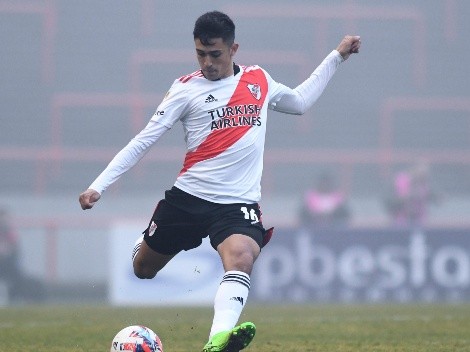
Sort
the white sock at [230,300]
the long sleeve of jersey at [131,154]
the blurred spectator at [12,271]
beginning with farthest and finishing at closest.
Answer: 1. the blurred spectator at [12,271]
2. the long sleeve of jersey at [131,154]
3. the white sock at [230,300]

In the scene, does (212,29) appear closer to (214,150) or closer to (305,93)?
(214,150)

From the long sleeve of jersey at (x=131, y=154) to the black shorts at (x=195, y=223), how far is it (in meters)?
0.40

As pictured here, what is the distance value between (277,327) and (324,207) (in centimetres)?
864

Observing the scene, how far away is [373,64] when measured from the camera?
919 inches

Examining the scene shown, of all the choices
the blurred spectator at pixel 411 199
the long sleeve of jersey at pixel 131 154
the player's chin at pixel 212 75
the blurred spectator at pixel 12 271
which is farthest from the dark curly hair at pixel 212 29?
the blurred spectator at pixel 411 199

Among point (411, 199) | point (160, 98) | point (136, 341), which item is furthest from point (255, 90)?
point (160, 98)

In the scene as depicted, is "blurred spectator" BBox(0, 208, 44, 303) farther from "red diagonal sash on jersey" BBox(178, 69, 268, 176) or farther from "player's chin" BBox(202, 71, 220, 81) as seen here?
"player's chin" BBox(202, 71, 220, 81)

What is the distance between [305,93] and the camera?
7.00 m

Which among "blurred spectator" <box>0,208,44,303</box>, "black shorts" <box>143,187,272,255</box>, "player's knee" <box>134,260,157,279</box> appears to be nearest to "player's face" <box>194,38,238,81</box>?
"black shorts" <box>143,187,272,255</box>

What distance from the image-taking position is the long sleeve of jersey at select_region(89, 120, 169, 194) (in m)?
6.26

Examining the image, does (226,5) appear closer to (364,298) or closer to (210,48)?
(364,298)

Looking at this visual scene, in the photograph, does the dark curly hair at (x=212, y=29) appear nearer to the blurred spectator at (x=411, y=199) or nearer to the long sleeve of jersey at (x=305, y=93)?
the long sleeve of jersey at (x=305, y=93)

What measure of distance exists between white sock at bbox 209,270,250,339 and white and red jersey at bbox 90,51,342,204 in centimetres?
58

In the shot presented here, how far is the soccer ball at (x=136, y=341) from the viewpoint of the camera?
19.6ft
